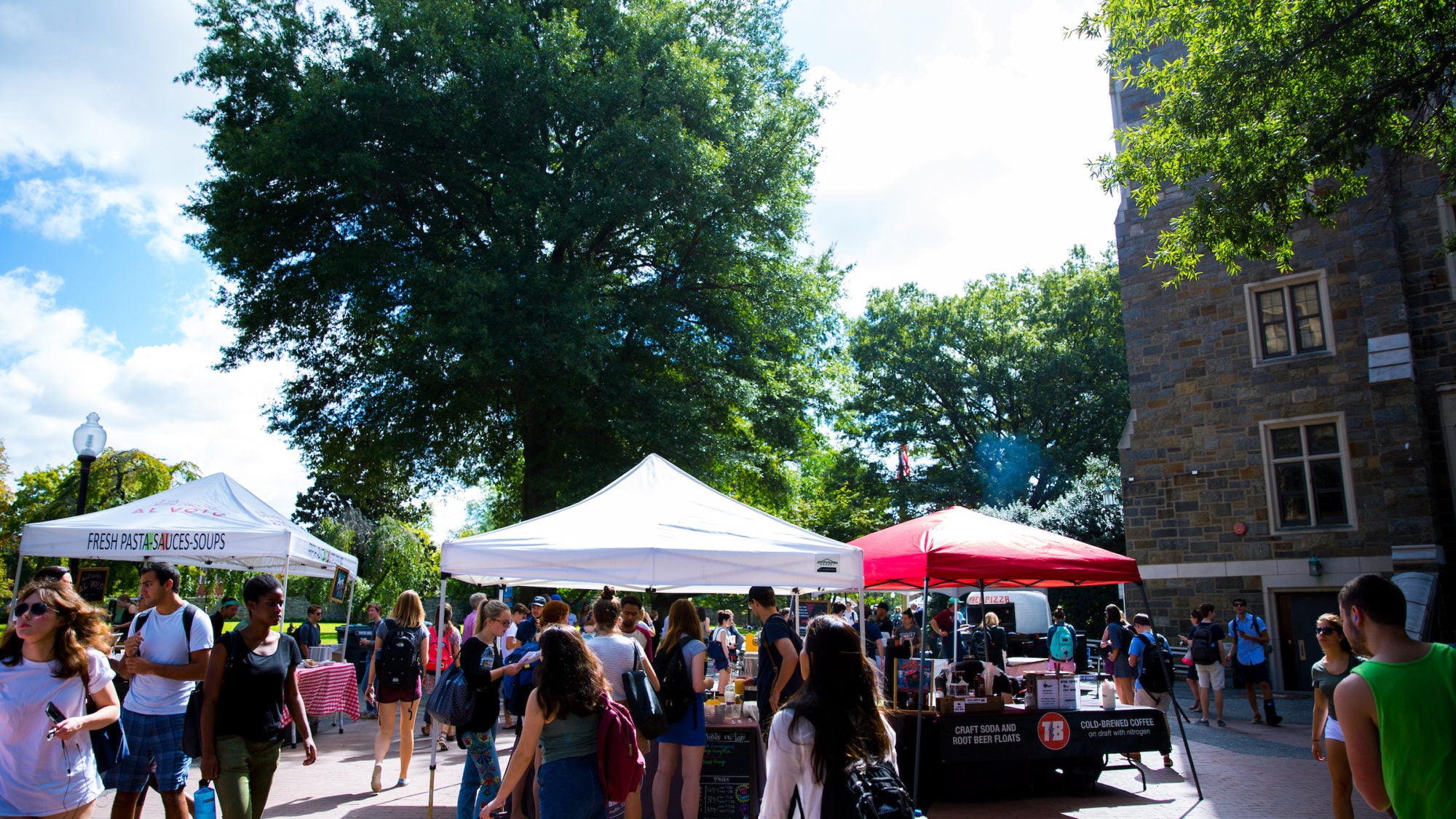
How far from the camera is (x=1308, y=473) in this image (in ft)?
61.9

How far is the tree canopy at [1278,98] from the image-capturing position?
1038 cm

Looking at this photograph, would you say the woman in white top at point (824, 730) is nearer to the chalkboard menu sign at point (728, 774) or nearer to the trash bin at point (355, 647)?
the chalkboard menu sign at point (728, 774)

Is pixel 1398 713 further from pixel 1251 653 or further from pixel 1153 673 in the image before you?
pixel 1251 653

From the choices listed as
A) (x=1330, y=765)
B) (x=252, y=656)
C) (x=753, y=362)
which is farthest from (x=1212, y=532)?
(x=252, y=656)

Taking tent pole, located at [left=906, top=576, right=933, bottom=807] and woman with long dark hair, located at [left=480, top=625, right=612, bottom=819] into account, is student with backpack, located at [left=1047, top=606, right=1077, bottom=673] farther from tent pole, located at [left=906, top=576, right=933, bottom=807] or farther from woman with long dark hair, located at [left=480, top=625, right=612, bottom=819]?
woman with long dark hair, located at [left=480, top=625, right=612, bottom=819]

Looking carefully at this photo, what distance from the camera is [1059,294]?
135 ft

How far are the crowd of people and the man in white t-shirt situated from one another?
11 mm

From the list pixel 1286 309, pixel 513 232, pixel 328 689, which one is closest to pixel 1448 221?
pixel 1286 309

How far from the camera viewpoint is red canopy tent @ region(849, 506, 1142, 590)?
8.63m

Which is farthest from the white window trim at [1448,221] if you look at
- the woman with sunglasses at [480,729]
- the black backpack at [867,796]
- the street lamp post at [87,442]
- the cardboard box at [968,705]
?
the street lamp post at [87,442]

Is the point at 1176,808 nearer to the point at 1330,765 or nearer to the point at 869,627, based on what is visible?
the point at 1330,765

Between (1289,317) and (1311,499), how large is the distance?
3.87 metres

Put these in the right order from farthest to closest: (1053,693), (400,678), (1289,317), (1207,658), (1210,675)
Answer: (1289,317) < (1210,675) < (1207,658) < (1053,693) < (400,678)

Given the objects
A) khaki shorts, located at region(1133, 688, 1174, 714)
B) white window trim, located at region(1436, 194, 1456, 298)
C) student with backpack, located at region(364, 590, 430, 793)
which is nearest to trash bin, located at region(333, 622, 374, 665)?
student with backpack, located at region(364, 590, 430, 793)
